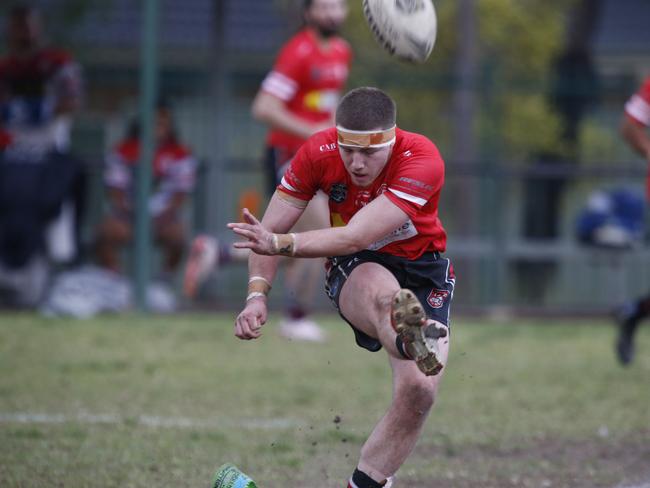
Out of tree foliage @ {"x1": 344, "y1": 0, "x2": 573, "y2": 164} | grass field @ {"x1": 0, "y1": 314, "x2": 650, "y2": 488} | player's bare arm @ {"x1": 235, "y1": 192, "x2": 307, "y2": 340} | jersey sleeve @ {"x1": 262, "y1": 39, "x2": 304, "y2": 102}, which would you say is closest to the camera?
player's bare arm @ {"x1": 235, "y1": 192, "x2": 307, "y2": 340}

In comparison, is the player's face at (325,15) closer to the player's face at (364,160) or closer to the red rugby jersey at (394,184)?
the red rugby jersey at (394,184)

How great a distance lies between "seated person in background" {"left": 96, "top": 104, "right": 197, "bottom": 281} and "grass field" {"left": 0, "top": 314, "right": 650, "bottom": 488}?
1.74 m

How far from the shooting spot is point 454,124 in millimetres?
14562

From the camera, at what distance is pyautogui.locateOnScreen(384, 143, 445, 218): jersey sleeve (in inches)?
187

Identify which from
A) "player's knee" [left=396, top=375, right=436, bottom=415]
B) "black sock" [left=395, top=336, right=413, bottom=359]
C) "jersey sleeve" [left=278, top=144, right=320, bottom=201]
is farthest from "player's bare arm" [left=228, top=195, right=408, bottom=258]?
"player's knee" [left=396, top=375, right=436, bottom=415]

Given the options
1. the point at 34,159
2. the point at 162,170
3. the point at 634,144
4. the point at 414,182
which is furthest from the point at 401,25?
the point at 162,170

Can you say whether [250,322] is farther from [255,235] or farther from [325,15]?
[325,15]

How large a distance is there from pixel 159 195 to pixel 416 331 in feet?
29.8

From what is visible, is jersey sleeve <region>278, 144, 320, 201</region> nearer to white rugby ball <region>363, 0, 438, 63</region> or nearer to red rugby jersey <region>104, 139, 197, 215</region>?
white rugby ball <region>363, 0, 438, 63</region>

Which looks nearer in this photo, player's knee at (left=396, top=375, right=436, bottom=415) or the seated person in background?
player's knee at (left=396, top=375, right=436, bottom=415)

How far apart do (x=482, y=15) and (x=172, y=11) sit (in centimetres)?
945

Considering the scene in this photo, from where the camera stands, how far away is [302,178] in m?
4.91

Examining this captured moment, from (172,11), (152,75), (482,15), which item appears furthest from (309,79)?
(482,15)

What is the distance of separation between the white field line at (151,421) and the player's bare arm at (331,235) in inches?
92.1
